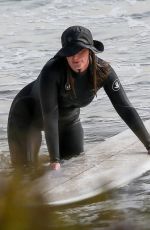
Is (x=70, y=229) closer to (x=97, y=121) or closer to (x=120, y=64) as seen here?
(x=97, y=121)

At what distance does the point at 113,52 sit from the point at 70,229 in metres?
11.5

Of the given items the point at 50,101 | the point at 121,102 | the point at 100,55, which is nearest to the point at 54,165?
the point at 50,101

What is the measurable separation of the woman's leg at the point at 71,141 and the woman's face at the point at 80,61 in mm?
841

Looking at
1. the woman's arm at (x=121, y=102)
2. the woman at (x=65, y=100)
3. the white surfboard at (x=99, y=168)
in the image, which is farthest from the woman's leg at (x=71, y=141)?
the woman's arm at (x=121, y=102)

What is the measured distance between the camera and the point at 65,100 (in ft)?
A: 16.9

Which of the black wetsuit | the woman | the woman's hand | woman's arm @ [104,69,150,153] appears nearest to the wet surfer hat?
the woman

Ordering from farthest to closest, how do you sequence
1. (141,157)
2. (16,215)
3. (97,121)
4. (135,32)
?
(135,32)
(97,121)
(141,157)
(16,215)

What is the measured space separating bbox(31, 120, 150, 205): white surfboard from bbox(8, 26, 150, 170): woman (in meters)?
0.15

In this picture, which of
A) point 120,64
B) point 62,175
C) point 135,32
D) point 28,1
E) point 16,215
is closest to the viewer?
point 16,215

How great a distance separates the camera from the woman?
Result: 4855 millimetres

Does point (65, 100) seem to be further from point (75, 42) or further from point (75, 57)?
point (75, 42)

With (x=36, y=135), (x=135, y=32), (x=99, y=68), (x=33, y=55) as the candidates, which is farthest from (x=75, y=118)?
(x=135, y=32)

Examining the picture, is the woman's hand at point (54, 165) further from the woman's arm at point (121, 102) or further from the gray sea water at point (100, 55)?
the woman's arm at point (121, 102)

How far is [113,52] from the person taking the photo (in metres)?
12.9
